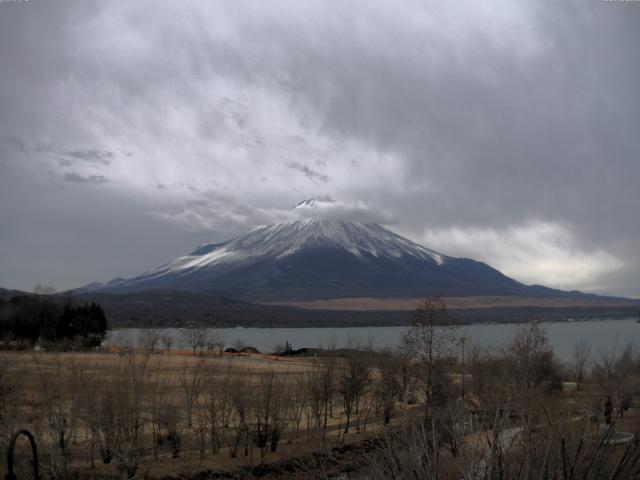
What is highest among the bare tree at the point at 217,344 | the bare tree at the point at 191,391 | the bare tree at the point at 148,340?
the bare tree at the point at 148,340

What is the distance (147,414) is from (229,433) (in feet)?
11.6

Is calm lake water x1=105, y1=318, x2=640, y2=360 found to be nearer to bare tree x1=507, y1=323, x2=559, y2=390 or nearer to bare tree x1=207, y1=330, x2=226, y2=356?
bare tree x1=507, y1=323, x2=559, y2=390

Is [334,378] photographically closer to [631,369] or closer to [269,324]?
[631,369]

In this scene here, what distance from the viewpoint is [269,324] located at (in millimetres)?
184375

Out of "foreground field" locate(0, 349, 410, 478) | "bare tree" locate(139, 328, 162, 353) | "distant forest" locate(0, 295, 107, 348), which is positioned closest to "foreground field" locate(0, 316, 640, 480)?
"foreground field" locate(0, 349, 410, 478)

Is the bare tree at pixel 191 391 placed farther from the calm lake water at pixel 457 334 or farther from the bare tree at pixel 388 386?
the calm lake water at pixel 457 334

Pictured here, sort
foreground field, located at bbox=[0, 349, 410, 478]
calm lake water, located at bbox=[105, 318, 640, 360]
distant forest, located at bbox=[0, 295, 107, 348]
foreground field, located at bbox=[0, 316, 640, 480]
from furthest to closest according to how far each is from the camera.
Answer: distant forest, located at bbox=[0, 295, 107, 348]
calm lake water, located at bbox=[105, 318, 640, 360]
foreground field, located at bbox=[0, 349, 410, 478]
foreground field, located at bbox=[0, 316, 640, 480]

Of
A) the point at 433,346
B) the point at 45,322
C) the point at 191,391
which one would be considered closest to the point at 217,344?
the point at 45,322

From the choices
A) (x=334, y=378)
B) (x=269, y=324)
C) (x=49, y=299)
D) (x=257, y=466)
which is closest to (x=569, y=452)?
(x=257, y=466)

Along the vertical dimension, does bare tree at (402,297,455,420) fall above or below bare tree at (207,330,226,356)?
above

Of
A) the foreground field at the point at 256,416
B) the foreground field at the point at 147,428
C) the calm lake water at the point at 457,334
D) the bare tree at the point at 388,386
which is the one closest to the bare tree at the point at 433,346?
the foreground field at the point at 256,416

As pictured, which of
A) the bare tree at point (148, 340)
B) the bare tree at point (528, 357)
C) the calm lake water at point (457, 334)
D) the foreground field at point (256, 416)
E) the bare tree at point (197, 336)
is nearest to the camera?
the foreground field at point (256, 416)

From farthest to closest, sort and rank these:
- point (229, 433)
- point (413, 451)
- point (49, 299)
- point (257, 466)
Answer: point (49, 299) → point (229, 433) → point (257, 466) → point (413, 451)

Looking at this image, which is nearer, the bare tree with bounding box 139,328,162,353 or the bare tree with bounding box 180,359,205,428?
the bare tree with bounding box 180,359,205,428
